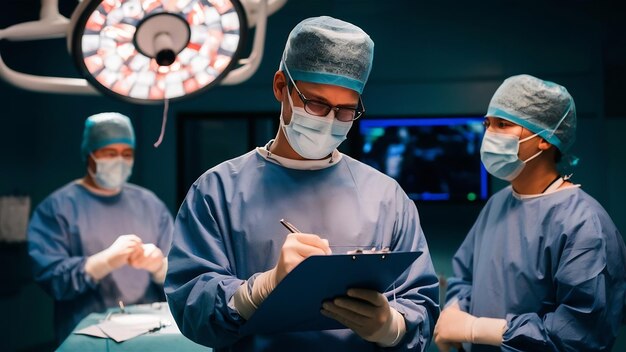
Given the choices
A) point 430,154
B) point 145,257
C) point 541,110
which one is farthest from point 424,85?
point 145,257

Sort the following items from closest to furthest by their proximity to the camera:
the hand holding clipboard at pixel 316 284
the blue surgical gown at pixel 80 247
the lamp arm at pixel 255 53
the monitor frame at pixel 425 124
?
the hand holding clipboard at pixel 316 284 < the lamp arm at pixel 255 53 < the blue surgical gown at pixel 80 247 < the monitor frame at pixel 425 124

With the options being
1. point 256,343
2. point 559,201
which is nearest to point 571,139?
point 559,201

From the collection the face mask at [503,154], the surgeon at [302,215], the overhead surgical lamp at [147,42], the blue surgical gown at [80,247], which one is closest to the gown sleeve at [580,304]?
the face mask at [503,154]

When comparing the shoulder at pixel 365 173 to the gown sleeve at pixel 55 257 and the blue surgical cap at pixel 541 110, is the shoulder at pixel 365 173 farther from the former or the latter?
the gown sleeve at pixel 55 257

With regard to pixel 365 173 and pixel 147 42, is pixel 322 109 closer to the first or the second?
pixel 365 173

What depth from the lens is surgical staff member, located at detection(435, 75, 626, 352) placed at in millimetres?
1991

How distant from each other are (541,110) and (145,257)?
164 cm

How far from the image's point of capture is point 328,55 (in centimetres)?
144

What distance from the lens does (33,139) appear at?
3777 mm

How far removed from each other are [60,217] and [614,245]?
2.23 metres

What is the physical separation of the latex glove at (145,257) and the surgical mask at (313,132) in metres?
1.45

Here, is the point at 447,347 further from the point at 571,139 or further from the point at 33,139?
the point at 33,139

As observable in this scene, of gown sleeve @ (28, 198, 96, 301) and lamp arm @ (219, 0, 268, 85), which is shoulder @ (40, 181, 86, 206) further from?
lamp arm @ (219, 0, 268, 85)

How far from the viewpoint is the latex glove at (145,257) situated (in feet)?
9.04
